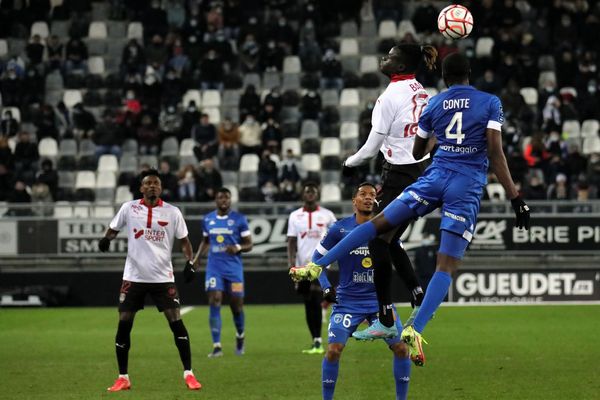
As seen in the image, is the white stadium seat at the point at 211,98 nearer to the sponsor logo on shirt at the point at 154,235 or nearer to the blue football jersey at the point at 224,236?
the blue football jersey at the point at 224,236

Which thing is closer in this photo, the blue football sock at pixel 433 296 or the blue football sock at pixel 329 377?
the blue football sock at pixel 433 296

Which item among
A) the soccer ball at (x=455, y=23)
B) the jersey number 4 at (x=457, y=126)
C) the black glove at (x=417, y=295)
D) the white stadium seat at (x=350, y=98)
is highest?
the white stadium seat at (x=350, y=98)

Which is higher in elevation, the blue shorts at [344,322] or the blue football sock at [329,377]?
the blue shorts at [344,322]

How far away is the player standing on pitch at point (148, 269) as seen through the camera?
45.3ft

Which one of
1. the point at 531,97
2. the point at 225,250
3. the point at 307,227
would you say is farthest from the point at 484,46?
the point at 225,250

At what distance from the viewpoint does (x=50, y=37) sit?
32906mm

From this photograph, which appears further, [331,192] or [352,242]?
[331,192]

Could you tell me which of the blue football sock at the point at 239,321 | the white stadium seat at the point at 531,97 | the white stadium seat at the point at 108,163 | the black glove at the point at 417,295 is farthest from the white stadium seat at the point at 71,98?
the black glove at the point at 417,295

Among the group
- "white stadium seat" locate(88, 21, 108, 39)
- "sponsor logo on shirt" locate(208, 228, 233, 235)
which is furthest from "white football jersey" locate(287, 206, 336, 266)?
"white stadium seat" locate(88, 21, 108, 39)

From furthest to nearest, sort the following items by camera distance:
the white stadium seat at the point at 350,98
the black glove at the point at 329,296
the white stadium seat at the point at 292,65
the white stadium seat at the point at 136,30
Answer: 1. the white stadium seat at the point at 136,30
2. the white stadium seat at the point at 292,65
3. the white stadium seat at the point at 350,98
4. the black glove at the point at 329,296

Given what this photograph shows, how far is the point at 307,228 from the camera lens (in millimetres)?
18484

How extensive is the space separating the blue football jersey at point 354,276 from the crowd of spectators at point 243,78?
574 inches

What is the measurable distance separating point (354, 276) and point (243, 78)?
68.1ft

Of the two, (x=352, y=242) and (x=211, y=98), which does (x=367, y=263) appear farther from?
(x=211, y=98)
